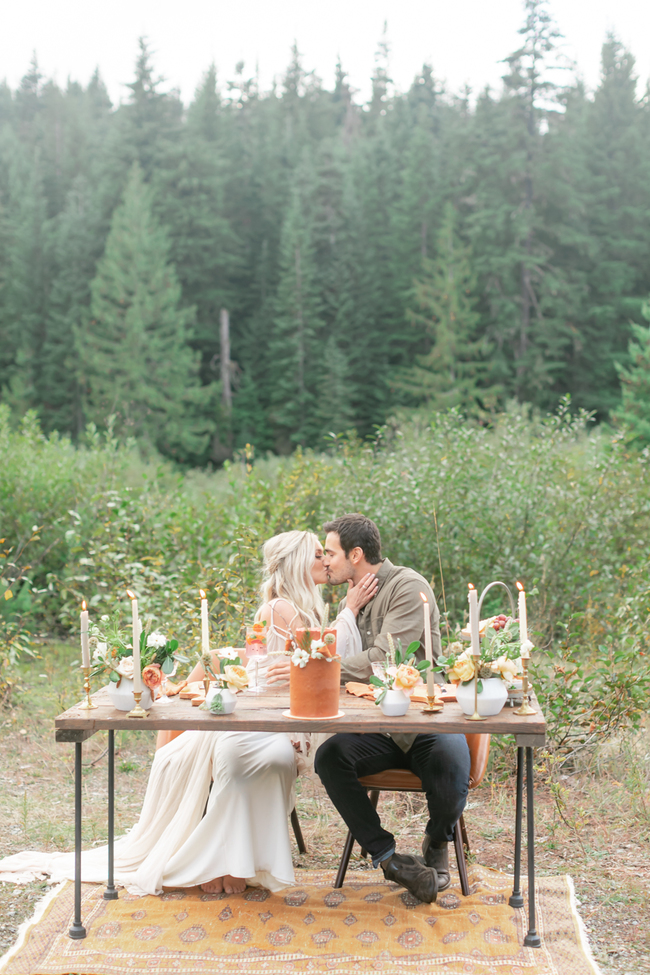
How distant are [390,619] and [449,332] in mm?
24734

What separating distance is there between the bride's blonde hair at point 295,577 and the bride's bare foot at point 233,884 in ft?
3.13

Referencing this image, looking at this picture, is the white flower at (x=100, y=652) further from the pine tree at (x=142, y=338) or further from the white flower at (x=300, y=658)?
the pine tree at (x=142, y=338)

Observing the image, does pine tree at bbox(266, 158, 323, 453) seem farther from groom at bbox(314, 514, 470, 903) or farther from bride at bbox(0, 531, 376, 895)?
groom at bbox(314, 514, 470, 903)

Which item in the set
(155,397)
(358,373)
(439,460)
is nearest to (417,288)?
(358,373)

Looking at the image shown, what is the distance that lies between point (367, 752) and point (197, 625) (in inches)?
102

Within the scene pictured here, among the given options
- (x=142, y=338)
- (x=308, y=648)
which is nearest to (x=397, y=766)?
(x=308, y=648)

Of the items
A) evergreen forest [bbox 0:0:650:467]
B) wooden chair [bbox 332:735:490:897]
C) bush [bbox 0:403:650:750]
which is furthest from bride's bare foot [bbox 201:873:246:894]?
evergreen forest [bbox 0:0:650:467]

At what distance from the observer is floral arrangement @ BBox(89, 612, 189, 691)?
9.80 ft

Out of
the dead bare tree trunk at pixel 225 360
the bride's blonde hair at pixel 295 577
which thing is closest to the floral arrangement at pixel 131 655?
the bride's blonde hair at pixel 295 577

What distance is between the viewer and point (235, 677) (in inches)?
115

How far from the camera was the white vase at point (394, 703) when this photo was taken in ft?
9.38

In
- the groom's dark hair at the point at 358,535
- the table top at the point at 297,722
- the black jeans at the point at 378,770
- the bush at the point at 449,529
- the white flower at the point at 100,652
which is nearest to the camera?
the table top at the point at 297,722

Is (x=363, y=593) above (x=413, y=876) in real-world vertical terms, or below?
above

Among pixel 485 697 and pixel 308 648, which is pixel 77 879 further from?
pixel 485 697
